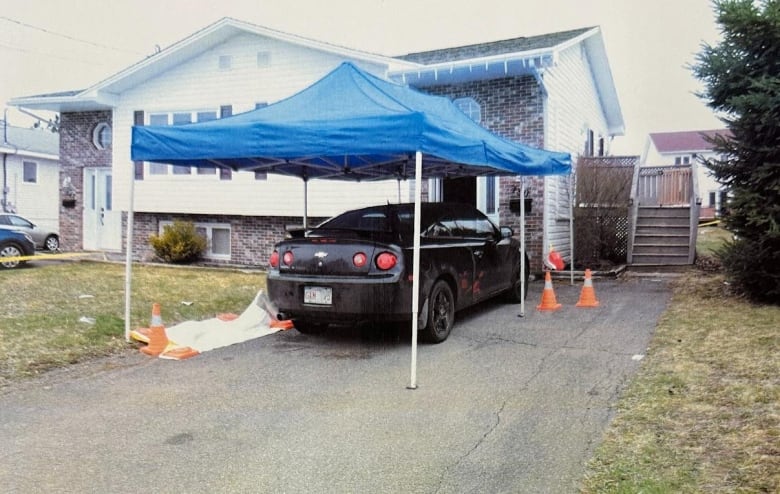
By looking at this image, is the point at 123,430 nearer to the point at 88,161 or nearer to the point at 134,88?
the point at 134,88

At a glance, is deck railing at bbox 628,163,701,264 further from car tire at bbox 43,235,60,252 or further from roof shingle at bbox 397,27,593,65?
car tire at bbox 43,235,60,252

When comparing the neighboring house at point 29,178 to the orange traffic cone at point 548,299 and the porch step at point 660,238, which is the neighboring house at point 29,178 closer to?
the porch step at point 660,238

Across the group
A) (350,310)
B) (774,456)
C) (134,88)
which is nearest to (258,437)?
(350,310)

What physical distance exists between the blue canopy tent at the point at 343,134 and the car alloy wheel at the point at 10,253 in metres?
7.90

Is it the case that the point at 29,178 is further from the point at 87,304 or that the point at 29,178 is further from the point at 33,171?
the point at 87,304

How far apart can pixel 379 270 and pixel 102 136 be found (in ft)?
43.2

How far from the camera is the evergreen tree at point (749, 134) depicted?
26.8 ft

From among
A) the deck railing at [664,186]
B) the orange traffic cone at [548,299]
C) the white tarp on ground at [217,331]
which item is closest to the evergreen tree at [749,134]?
the orange traffic cone at [548,299]

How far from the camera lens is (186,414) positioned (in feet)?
15.5

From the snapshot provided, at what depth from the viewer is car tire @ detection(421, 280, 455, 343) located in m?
6.75

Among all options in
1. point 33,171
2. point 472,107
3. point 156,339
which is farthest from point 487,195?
point 33,171

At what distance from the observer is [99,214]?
17.0 meters

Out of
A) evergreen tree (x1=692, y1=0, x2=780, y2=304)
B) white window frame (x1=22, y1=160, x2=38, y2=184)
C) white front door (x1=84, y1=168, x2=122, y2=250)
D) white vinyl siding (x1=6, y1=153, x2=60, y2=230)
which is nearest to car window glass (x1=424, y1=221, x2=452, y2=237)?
evergreen tree (x1=692, y1=0, x2=780, y2=304)

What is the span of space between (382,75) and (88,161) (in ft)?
28.3
